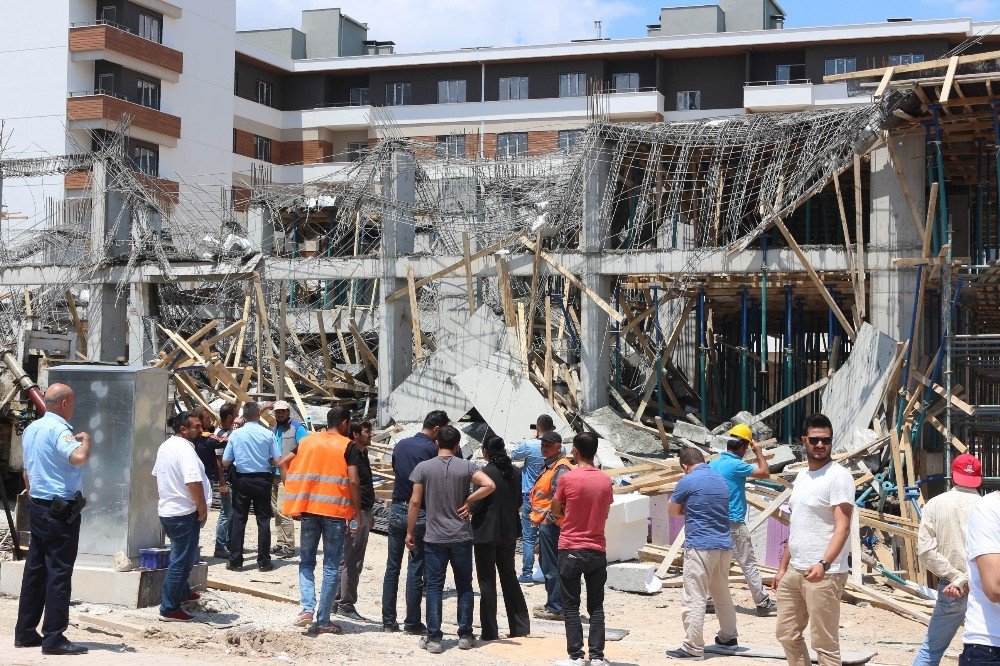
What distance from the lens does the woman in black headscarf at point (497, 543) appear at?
9984 mm

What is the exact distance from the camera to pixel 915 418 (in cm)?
1859

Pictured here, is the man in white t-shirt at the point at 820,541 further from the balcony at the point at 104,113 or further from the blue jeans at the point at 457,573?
the balcony at the point at 104,113

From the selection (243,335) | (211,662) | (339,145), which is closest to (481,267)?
(243,335)

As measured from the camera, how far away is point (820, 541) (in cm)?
759

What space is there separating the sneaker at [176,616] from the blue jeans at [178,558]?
0.02m

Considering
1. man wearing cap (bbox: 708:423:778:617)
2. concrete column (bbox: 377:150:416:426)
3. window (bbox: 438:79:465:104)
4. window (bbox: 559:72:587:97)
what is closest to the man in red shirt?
man wearing cap (bbox: 708:423:778:617)

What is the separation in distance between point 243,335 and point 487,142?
30.7m

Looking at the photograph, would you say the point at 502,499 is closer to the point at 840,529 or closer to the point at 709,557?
the point at 709,557

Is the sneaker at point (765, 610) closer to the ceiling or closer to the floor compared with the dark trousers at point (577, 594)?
closer to the floor

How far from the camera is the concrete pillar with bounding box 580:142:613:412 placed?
23688 mm

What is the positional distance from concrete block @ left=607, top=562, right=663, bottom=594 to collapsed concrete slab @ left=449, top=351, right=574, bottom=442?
8.55 m

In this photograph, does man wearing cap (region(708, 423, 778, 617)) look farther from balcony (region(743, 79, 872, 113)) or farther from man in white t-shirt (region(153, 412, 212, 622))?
balcony (region(743, 79, 872, 113))

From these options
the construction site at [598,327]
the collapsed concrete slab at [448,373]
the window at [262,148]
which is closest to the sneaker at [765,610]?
the construction site at [598,327]

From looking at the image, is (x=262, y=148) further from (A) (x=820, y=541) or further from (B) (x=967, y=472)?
(A) (x=820, y=541)
